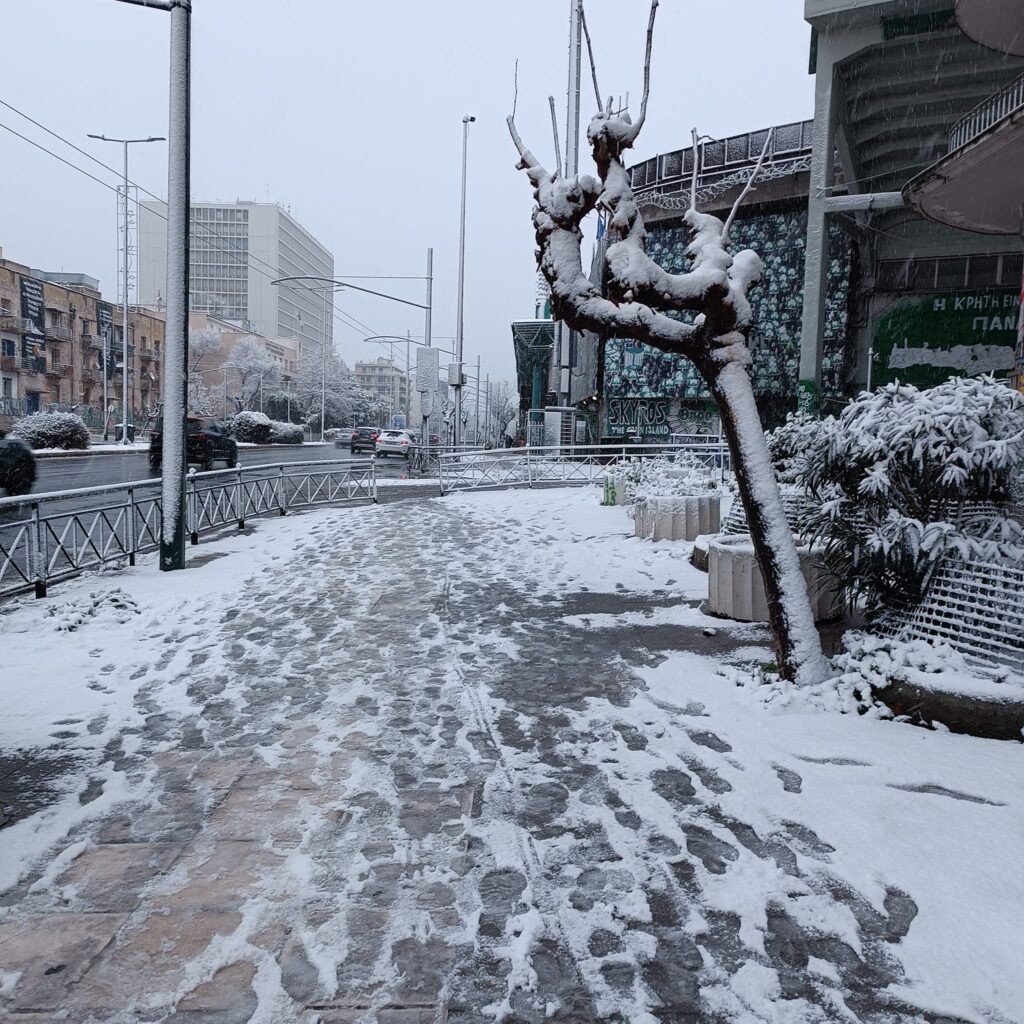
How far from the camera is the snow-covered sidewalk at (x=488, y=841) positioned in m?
2.59

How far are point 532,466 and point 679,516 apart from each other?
38.2 feet

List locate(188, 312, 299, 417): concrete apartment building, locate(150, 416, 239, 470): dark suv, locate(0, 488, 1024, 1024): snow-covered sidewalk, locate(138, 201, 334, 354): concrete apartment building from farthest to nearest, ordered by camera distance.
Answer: locate(138, 201, 334, 354): concrete apartment building → locate(188, 312, 299, 417): concrete apartment building → locate(150, 416, 239, 470): dark suv → locate(0, 488, 1024, 1024): snow-covered sidewalk

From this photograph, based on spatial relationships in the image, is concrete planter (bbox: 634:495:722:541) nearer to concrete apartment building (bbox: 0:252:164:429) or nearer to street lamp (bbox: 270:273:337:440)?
street lamp (bbox: 270:273:337:440)

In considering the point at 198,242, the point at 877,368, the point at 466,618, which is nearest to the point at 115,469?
the point at 466,618

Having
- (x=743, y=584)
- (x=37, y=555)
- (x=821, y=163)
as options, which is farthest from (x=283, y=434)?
(x=743, y=584)

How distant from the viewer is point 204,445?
25812 millimetres

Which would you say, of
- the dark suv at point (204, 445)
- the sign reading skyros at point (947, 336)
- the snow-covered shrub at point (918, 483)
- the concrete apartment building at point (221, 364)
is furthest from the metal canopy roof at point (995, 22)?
the concrete apartment building at point (221, 364)

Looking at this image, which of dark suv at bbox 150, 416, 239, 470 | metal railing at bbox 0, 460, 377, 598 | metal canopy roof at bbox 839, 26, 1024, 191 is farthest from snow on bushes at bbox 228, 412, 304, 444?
metal railing at bbox 0, 460, 377, 598

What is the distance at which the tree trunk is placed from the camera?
522 centimetres

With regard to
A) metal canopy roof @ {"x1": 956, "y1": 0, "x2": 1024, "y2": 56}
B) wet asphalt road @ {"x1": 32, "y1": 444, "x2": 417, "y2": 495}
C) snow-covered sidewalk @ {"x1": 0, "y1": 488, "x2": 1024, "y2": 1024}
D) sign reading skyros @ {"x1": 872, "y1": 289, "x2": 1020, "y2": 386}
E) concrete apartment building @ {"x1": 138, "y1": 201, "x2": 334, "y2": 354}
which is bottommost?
snow-covered sidewalk @ {"x1": 0, "y1": 488, "x2": 1024, "y2": 1024}

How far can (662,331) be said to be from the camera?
5.40 m

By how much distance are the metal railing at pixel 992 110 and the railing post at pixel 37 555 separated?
42.4 feet

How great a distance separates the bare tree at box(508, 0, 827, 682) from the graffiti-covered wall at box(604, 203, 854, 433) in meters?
26.2

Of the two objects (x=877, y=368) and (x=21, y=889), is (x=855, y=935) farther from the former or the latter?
(x=877, y=368)
